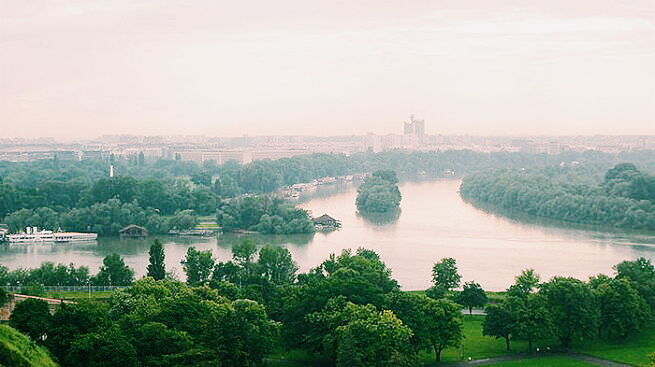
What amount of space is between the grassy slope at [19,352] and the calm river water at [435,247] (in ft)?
25.0

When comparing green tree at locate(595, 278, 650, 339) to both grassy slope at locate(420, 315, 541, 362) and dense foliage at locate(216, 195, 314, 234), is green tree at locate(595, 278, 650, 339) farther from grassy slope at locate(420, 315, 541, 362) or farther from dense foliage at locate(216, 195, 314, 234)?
dense foliage at locate(216, 195, 314, 234)

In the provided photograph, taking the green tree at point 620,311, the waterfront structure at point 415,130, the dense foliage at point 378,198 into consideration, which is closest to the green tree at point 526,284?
the green tree at point 620,311

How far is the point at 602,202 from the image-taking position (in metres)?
23.3

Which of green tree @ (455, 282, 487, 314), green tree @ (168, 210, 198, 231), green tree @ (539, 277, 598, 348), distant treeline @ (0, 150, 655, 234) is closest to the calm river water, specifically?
green tree @ (168, 210, 198, 231)

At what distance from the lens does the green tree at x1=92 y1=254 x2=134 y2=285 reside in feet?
43.5

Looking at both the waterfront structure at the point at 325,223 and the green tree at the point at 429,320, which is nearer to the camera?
the green tree at the point at 429,320

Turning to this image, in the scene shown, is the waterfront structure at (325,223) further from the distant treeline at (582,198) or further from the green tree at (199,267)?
the green tree at (199,267)

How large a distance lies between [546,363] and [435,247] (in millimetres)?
8800

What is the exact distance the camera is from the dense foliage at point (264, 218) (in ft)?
70.1

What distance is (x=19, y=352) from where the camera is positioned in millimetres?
6742

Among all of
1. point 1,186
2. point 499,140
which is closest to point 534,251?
point 1,186

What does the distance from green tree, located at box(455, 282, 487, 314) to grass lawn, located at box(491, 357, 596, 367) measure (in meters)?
2.32

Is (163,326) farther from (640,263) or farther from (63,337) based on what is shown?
(640,263)

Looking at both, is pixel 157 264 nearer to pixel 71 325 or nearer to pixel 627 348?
pixel 71 325
